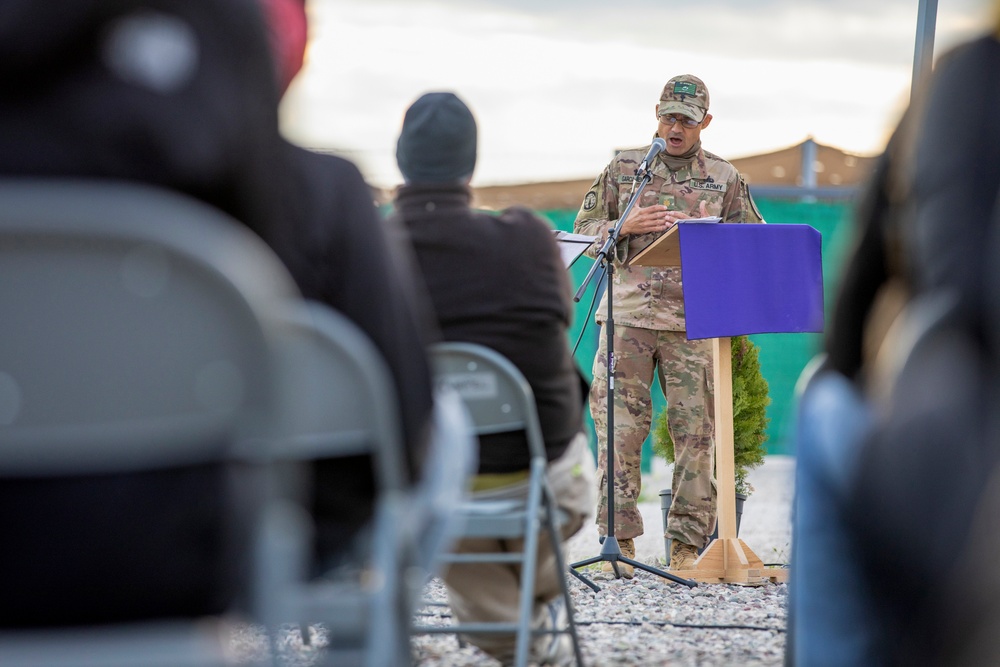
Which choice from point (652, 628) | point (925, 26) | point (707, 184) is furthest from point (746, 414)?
point (925, 26)

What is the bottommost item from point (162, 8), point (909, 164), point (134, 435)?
point (134, 435)

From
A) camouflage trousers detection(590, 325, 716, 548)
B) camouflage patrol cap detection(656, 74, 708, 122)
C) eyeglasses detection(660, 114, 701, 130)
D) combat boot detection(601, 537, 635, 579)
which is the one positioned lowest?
combat boot detection(601, 537, 635, 579)

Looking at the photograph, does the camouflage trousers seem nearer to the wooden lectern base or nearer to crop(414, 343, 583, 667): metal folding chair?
the wooden lectern base

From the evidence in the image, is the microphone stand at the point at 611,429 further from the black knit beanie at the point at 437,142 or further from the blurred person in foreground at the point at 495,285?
the black knit beanie at the point at 437,142

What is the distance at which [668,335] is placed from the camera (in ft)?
17.6

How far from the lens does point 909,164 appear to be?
4.38 feet

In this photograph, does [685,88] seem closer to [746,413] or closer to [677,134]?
[677,134]

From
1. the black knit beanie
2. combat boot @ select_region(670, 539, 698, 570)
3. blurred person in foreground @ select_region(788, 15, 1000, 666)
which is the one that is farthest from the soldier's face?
blurred person in foreground @ select_region(788, 15, 1000, 666)

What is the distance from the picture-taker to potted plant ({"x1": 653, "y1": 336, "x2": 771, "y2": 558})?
5.54 m

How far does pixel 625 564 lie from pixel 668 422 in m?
0.77

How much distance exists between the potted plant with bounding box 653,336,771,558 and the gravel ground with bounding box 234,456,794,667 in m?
0.42

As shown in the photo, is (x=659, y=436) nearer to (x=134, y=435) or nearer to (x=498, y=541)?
(x=498, y=541)

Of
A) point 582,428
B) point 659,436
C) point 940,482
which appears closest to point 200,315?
point 940,482

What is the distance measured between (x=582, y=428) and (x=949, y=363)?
1.96 m
